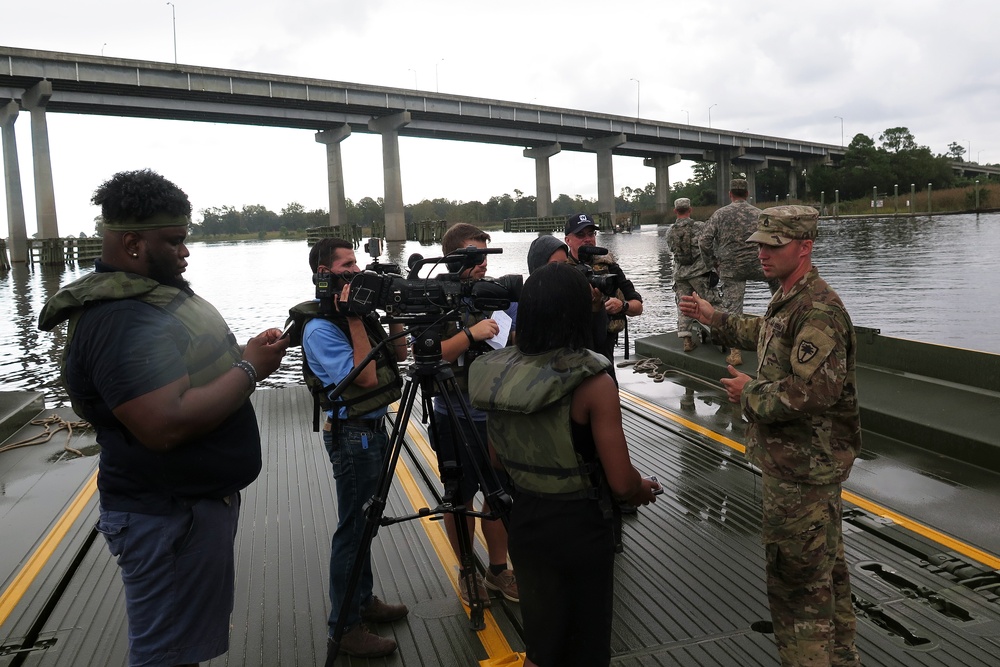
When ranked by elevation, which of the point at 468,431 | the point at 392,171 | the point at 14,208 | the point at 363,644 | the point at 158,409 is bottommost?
the point at 363,644

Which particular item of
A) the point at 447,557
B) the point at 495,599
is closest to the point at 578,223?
the point at 447,557

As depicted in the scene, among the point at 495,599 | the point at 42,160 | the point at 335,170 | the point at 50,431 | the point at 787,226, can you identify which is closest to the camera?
the point at 787,226

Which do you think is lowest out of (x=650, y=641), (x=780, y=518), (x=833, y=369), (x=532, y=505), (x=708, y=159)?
(x=650, y=641)

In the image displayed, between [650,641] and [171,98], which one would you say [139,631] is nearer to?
[650,641]

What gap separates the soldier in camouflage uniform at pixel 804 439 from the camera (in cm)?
288

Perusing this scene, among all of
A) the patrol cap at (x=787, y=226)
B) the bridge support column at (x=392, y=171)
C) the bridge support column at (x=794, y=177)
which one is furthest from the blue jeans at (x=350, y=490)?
the bridge support column at (x=794, y=177)

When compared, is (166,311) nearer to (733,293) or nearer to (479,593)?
(479,593)

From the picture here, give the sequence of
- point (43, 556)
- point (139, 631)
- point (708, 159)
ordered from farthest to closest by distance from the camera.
Result: point (708, 159), point (43, 556), point (139, 631)

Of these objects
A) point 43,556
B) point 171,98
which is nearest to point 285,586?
point 43,556

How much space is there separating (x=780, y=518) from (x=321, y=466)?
4.23m

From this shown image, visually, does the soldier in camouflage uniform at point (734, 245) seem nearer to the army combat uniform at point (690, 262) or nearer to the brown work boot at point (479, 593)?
the army combat uniform at point (690, 262)

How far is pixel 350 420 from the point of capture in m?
3.44

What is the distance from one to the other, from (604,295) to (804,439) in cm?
193

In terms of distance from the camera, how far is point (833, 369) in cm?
283
